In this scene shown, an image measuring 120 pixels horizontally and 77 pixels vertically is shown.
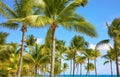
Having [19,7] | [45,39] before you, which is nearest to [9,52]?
[19,7]

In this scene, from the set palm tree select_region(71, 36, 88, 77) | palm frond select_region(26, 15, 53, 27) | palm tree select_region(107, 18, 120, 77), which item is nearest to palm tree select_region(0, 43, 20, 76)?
palm tree select_region(107, 18, 120, 77)

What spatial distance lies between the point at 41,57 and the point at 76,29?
2016cm

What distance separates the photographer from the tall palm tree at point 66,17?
18.6 m

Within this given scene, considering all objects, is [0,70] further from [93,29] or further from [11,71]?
[93,29]

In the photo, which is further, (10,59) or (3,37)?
(3,37)

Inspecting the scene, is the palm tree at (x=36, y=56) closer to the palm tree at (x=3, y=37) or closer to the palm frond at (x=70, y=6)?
the palm tree at (x=3, y=37)

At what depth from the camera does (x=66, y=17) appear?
63.4 ft

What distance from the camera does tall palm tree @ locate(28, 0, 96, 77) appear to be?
60.9 ft

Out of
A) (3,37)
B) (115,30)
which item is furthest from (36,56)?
(115,30)

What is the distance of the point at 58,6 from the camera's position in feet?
63.6

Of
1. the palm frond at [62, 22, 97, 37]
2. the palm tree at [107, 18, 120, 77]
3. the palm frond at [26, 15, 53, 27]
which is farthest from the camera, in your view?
the palm tree at [107, 18, 120, 77]

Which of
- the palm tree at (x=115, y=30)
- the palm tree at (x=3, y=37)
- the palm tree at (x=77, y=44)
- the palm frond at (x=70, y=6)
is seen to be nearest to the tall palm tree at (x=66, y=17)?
the palm frond at (x=70, y=6)

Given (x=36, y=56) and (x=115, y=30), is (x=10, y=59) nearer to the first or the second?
(x=36, y=56)

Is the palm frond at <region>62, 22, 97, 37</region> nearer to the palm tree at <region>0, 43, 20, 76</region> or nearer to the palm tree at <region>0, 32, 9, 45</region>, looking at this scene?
the palm tree at <region>0, 43, 20, 76</region>
